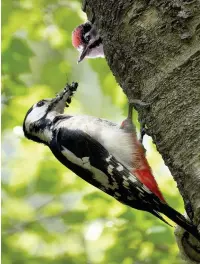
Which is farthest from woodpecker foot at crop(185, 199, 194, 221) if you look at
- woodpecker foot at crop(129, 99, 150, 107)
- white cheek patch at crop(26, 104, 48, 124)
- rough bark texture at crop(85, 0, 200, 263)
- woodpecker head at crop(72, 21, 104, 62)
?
woodpecker head at crop(72, 21, 104, 62)

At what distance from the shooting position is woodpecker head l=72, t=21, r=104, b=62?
3.36m

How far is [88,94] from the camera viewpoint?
536 cm

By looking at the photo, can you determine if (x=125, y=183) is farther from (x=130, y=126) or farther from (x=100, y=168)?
(x=130, y=126)

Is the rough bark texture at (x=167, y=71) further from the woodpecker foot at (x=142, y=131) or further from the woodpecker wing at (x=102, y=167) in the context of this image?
the woodpecker wing at (x=102, y=167)

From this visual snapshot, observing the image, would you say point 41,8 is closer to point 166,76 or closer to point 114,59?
point 114,59

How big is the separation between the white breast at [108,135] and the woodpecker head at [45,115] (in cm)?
17

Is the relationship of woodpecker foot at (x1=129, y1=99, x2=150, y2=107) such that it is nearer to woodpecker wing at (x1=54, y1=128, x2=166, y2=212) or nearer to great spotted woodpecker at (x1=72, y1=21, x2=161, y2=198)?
great spotted woodpecker at (x1=72, y1=21, x2=161, y2=198)

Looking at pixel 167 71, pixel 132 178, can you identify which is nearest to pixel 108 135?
pixel 132 178

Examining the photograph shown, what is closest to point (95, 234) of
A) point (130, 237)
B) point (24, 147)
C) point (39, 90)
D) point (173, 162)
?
point (130, 237)

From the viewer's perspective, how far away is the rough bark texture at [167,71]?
1.95 meters

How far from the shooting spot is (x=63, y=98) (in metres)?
3.29

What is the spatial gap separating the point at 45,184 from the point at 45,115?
39.3 inches

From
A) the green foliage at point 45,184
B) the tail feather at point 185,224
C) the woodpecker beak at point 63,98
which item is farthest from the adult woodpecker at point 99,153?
the green foliage at point 45,184

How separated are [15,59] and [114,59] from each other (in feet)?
6.21
